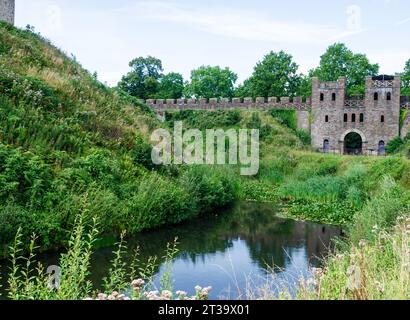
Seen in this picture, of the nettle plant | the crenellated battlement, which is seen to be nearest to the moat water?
the nettle plant

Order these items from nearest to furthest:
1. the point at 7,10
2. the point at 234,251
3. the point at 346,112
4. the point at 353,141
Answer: the point at 234,251
the point at 7,10
the point at 346,112
the point at 353,141

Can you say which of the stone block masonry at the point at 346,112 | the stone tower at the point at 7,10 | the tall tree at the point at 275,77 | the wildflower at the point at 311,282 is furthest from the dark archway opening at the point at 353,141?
the wildflower at the point at 311,282

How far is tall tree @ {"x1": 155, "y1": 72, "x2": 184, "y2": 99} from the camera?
188 ft

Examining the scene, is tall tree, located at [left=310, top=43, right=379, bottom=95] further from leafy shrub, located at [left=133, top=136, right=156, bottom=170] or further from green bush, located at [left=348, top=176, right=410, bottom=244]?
green bush, located at [left=348, top=176, right=410, bottom=244]

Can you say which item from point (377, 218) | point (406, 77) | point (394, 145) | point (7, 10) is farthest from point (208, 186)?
point (406, 77)

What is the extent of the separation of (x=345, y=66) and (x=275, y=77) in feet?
26.4

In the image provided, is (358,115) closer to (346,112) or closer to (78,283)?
(346,112)

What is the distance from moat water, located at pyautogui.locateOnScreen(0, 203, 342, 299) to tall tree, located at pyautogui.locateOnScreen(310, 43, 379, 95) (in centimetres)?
3448

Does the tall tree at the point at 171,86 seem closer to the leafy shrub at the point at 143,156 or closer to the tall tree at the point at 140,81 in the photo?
the tall tree at the point at 140,81

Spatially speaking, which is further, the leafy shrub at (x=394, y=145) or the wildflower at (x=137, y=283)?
the leafy shrub at (x=394, y=145)

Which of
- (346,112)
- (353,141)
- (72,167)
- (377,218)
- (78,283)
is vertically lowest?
(78,283)

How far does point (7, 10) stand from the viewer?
24531 mm

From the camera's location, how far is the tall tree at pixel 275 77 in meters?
48.3

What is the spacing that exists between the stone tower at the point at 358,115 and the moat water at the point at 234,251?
22793mm
